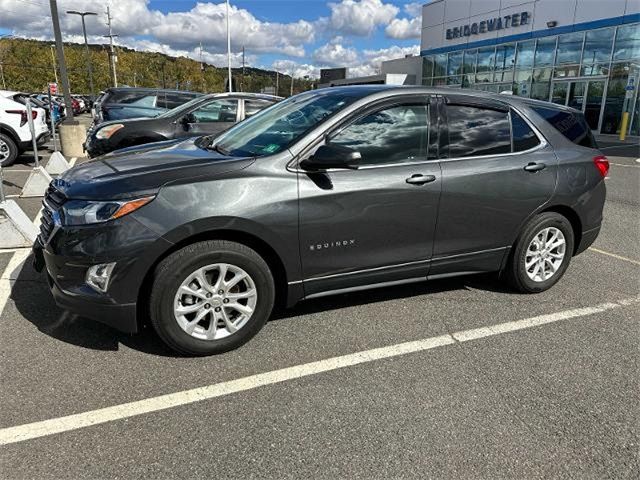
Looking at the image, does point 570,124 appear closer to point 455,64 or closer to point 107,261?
point 107,261

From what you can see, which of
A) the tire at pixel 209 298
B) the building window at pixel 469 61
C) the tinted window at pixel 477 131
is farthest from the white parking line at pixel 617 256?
the building window at pixel 469 61

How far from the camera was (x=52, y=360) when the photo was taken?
311 cm

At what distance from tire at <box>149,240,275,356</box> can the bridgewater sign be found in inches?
1148

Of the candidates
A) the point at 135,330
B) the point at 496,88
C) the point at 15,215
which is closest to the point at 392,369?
the point at 135,330

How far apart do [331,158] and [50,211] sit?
5.93 feet

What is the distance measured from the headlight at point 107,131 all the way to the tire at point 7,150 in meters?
3.61

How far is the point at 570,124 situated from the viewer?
4477 millimetres

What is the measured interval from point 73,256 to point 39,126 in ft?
32.2

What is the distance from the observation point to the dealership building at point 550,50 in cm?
2197

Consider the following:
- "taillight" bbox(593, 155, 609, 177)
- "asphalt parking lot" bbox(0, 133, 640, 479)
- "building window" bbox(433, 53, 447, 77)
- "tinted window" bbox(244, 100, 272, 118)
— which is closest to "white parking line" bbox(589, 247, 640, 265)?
"taillight" bbox(593, 155, 609, 177)

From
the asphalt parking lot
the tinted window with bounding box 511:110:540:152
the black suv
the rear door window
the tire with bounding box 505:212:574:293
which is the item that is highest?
the rear door window

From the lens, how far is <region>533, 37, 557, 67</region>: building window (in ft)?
84.2

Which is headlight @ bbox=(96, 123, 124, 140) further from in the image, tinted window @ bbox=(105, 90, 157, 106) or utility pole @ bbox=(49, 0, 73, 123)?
utility pole @ bbox=(49, 0, 73, 123)

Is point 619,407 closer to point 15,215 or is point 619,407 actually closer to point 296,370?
point 296,370
